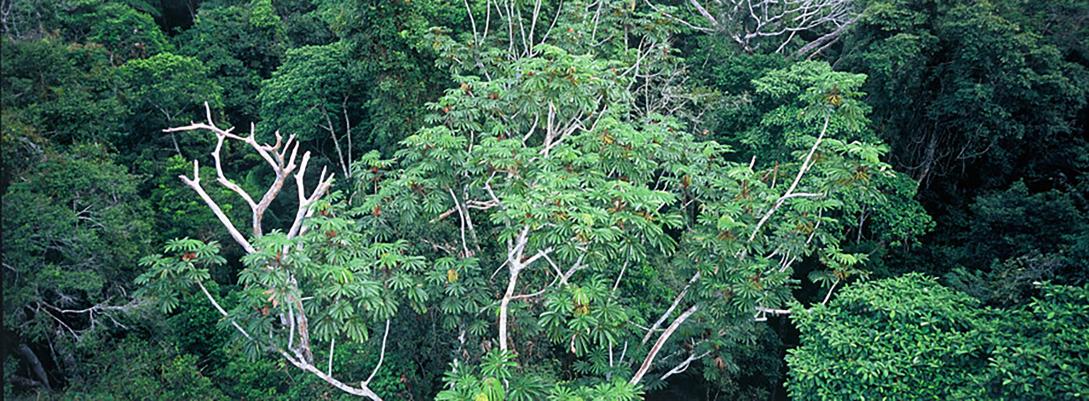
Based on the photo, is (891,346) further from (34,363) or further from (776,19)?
(34,363)

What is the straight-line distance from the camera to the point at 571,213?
5.22m

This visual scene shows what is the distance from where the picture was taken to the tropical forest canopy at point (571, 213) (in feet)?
18.4

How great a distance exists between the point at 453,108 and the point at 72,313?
186 inches

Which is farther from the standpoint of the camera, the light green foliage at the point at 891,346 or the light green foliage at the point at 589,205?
the light green foliage at the point at 891,346

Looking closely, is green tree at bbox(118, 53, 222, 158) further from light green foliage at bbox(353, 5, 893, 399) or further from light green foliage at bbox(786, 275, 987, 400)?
light green foliage at bbox(786, 275, 987, 400)

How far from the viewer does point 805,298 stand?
10383mm

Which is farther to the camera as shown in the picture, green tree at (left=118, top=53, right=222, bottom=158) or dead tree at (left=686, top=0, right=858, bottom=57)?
dead tree at (left=686, top=0, right=858, bottom=57)

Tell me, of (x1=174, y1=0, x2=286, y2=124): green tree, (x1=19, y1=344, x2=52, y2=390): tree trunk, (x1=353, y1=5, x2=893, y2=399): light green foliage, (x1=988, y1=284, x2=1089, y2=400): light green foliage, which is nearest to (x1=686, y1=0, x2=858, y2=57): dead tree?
(x1=353, y1=5, x2=893, y2=399): light green foliage

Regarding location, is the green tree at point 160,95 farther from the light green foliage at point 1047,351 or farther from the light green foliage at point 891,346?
the light green foliage at point 1047,351

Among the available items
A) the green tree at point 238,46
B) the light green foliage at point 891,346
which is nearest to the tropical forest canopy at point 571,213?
the light green foliage at point 891,346

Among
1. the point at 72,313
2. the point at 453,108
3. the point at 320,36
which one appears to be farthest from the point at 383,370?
the point at 320,36

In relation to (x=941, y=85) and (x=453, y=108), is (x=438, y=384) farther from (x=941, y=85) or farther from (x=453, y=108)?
(x=941, y=85)

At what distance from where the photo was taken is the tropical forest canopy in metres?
5.62

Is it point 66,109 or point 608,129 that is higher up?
point 608,129
